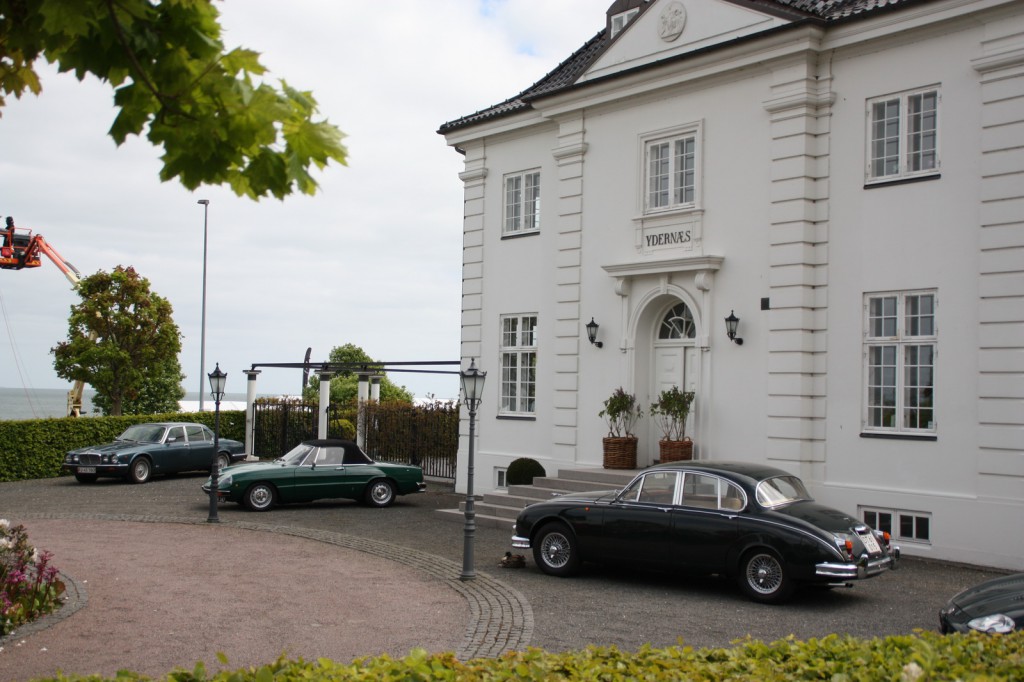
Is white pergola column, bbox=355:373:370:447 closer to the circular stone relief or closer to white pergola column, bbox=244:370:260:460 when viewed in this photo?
white pergola column, bbox=244:370:260:460

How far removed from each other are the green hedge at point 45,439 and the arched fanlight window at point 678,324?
17.2 meters

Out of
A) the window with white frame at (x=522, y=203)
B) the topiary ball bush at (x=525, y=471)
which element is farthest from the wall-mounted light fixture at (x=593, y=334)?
the window with white frame at (x=522, y=203)

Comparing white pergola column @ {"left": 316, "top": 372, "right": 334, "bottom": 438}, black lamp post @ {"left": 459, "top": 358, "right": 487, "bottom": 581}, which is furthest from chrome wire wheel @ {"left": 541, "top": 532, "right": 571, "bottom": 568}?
white pergola column @ {"left": 316, "top": 372, "right": 334, "bottom": 438}

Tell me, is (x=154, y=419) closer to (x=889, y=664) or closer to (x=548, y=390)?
(x=548, y=390)

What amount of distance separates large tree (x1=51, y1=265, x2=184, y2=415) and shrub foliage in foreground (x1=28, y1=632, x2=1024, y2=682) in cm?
2915

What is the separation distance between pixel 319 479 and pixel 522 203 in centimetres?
715

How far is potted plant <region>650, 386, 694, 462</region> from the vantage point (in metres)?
17.4

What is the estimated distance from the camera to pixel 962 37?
14773 mm

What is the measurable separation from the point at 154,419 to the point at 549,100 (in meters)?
16.4

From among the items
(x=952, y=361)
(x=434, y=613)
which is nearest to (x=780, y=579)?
(x=434, y=613)

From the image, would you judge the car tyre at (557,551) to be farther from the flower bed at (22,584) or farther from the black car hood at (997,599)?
the flower bed at (22,584)

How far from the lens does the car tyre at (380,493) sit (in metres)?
20.9

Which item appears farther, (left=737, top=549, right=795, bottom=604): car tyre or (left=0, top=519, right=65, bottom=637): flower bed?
(left=737, top=549, right=795, bottom=604): car tyre

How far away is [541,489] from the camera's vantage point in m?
18.3
